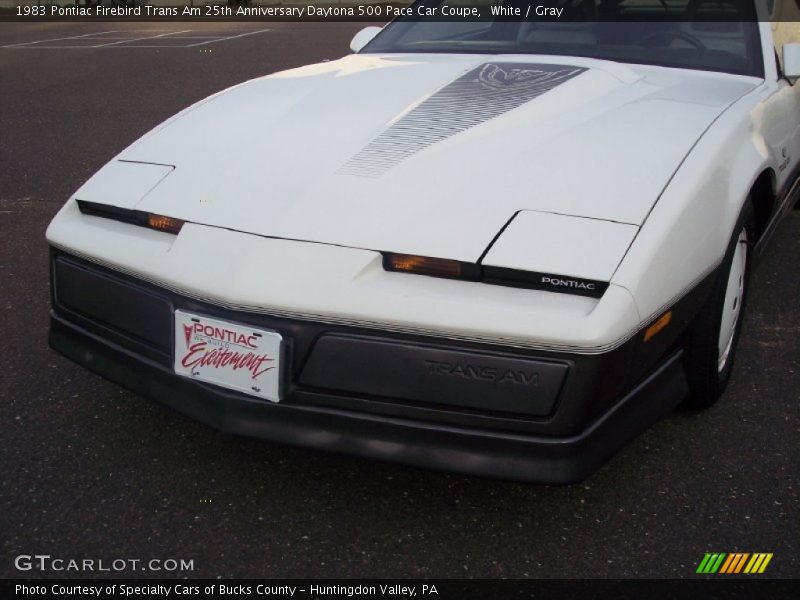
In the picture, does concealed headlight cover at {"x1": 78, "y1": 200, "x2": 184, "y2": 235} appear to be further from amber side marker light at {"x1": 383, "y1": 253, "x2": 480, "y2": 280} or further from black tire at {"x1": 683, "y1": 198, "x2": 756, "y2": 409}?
black tire at {"x1": 683, "y1": 198, "x2": 756, "y2": 409}

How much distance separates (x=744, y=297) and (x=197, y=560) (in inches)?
71.8

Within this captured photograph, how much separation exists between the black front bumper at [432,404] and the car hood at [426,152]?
0.74ft

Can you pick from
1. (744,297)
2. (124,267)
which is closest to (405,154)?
(124,267)

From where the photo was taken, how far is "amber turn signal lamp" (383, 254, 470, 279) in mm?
2006

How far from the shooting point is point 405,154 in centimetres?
230

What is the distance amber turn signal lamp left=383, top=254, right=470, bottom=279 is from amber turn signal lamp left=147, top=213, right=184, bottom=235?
560 mm

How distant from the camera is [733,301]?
2.71m

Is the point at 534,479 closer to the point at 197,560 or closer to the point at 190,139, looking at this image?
the point at 197,560

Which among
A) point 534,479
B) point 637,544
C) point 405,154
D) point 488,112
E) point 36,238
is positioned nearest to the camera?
point 534,479
